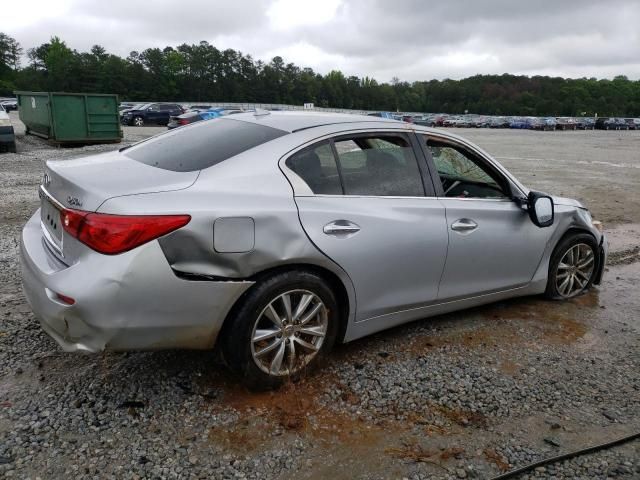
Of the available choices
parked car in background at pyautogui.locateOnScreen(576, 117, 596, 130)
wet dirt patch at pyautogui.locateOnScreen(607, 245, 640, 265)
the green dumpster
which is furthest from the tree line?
wet dirt patch at pyautogui.locateOnScreen(607, 245, 640, 265)

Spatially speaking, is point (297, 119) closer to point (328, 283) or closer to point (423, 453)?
point (328, 283)

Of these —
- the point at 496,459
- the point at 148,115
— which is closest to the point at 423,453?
the point at 496,459

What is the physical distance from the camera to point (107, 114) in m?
19.1

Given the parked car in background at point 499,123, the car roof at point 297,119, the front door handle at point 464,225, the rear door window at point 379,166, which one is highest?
the car roof at point 297,119

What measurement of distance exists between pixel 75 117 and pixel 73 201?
1716cm

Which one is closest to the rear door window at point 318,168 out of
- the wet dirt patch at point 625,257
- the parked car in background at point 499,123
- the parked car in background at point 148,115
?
the wet dirt patch at point 625,257

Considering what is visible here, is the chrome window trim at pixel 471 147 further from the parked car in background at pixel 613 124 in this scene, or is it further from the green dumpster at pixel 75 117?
the parked car in background at pixel 613 124

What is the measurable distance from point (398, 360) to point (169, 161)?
1929 mm

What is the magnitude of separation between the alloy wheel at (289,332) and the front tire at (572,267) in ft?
7.91

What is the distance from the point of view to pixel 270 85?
435 ft

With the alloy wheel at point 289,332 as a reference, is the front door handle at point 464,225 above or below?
above

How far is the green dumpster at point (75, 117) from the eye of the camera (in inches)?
703

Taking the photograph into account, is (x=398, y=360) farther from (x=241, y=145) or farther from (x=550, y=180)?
(x=550, y=180)

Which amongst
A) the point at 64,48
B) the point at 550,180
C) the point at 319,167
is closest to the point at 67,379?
the point at 319,167
